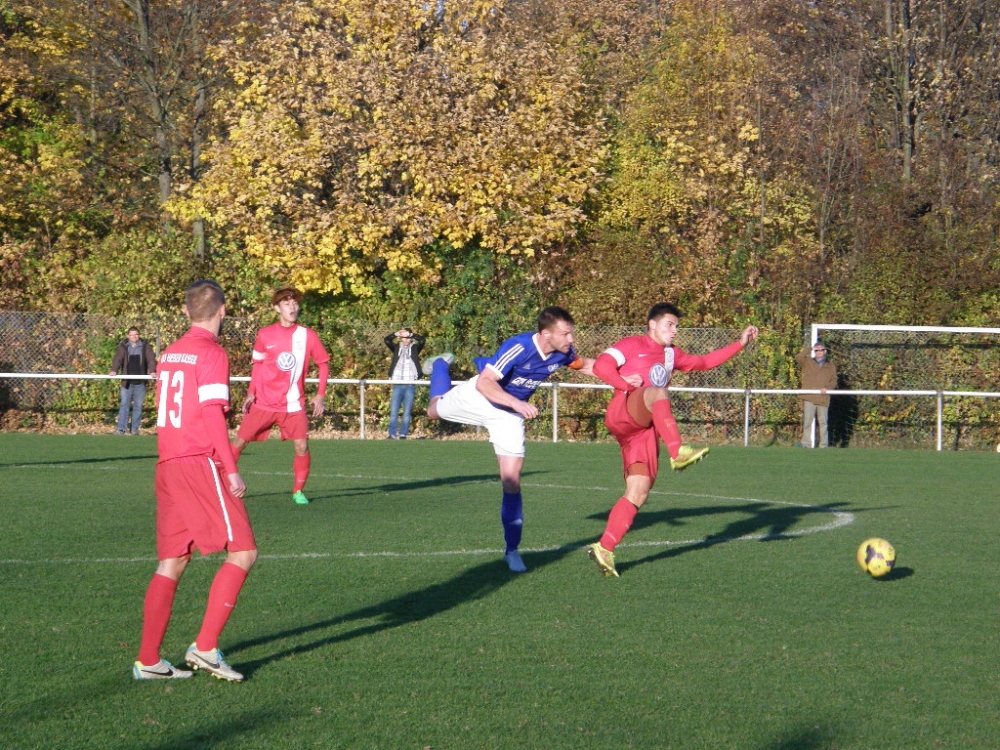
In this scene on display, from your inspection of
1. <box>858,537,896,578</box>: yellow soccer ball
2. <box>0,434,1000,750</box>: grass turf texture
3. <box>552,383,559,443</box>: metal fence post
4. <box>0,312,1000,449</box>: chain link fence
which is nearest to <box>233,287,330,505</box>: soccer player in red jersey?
<box>0,434,1000,750</box>: grass turf texture

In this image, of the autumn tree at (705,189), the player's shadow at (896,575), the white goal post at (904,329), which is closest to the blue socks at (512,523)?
the player's shadow at (896,575)

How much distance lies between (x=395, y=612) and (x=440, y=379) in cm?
269

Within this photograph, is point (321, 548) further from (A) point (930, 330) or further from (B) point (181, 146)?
(B) point (181, 146)

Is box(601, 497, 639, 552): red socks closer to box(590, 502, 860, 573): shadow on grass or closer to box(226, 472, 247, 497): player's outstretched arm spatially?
box(590, 502, 860, 573): shadow on grass

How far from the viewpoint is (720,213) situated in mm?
29641

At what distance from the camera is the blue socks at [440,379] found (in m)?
10.0

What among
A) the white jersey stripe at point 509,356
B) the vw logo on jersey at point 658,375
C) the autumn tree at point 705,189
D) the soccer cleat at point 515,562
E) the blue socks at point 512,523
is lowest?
the soccer cleat at point 515,562

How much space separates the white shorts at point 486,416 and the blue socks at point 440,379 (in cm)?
5

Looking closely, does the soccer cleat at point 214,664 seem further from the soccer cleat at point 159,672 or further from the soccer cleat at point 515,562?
the soccer cleat at point 515,562

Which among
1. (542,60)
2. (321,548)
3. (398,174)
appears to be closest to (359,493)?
(321,548)

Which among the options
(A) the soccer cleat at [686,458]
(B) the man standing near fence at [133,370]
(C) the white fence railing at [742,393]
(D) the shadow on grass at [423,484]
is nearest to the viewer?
(A) the soccer cleat at [686,458]

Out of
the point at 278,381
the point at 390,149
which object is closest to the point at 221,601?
the point at 278,381

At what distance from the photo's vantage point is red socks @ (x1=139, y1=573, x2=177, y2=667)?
235 inches

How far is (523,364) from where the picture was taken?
9367mm
